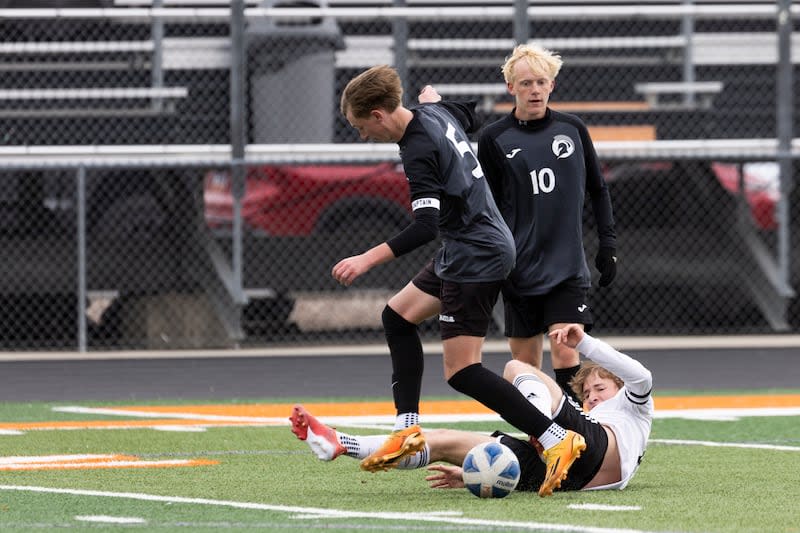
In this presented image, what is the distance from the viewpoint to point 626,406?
22.5 ft

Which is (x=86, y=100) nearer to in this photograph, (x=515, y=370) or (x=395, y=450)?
(x=515, y=370)

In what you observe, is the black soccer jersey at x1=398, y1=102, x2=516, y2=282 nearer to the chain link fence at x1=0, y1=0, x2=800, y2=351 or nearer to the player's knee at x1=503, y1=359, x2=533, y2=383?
the player's knee at x1=503, y1=359, x2=533, y2=383

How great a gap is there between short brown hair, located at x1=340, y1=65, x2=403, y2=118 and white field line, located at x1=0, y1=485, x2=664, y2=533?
167 centimetres

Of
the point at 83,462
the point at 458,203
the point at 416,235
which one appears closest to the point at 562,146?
the point at 458,203

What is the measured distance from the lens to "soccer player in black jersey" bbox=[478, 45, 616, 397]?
771cm

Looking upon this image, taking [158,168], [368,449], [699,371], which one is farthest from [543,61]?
[158,168]

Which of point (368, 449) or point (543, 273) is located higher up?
point (543, 273)

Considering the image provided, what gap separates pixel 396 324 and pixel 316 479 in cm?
79

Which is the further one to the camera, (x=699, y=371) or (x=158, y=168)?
(x=158, y=168)

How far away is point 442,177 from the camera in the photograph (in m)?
6.73

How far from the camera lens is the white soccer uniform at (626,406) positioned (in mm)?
6598

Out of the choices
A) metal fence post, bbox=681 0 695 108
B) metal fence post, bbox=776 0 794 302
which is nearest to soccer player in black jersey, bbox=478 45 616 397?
metal fence post, bbox=776 0 794 302

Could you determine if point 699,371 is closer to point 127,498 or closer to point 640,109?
point 640,109

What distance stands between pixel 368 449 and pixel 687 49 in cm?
1008
